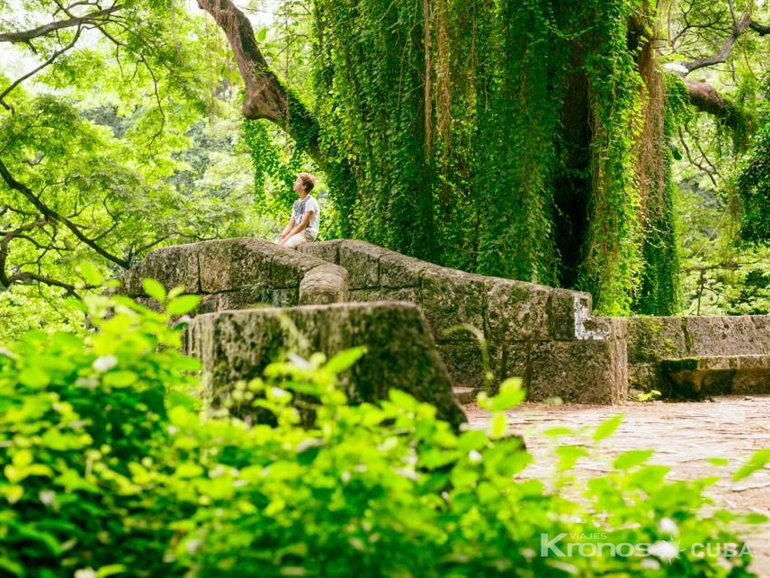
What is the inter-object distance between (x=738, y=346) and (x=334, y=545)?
8.57 meters

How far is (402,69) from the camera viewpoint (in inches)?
338

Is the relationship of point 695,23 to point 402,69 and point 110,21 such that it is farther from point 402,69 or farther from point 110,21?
point 110,21

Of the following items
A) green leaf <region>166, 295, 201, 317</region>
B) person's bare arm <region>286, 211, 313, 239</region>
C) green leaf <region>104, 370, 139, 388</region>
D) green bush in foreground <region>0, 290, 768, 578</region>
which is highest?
person's bare arm <region>286, 211, 313, 239</region>

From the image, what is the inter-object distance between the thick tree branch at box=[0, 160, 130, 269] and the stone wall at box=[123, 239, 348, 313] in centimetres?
809

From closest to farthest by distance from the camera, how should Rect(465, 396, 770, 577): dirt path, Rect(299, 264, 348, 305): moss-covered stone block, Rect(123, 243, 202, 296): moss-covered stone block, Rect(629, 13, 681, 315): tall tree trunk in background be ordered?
Rect(465, 396, 770, 577): dirt path < Rect(299, 264, 348, 305): moss-covered stone block < Rect(123, 243, 202, 296): moss-covered stone block < Rect(629, 13, 681, 315): tall tree trunk in background

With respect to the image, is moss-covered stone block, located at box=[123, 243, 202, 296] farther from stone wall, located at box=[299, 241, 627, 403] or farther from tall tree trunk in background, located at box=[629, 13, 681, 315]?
tall tree trunk in background, located at box=[629, 13, 681, 315]

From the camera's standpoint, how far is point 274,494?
1.62 m

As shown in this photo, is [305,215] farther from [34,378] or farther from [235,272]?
[34,378]

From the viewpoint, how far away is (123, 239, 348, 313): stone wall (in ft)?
21.7

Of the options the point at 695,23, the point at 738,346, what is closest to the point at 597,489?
the point at 738,346

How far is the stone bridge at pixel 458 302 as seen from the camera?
654 cm

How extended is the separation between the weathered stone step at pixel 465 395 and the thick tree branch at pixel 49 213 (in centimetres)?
1017

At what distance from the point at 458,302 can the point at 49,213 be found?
1082 centimetres

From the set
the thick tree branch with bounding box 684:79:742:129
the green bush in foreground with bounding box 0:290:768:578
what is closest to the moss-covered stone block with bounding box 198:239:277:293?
the green bush in foreground with bounding box 0:290:768:578
